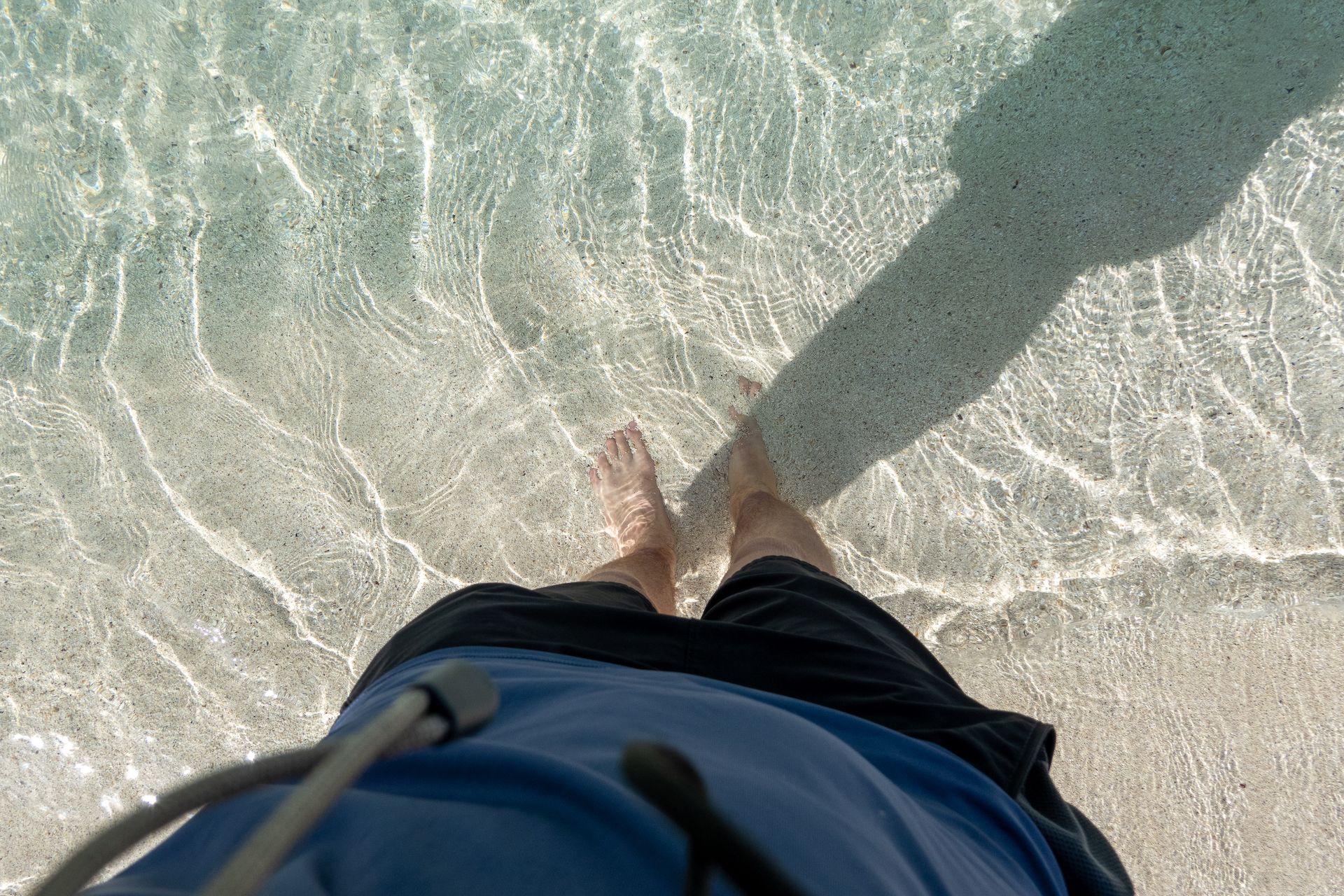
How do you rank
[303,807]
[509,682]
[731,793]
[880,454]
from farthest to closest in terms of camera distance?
[880,454], [509,682], [731,793], [303,807]

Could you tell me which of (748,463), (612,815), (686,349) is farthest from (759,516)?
(612,815)

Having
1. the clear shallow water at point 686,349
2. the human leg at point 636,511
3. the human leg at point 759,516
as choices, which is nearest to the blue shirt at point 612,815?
the human leg at point 759,516

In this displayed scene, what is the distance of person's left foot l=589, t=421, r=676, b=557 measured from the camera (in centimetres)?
246

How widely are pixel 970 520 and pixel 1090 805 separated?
93 cm

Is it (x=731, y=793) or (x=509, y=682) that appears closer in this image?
(x=731, y=793)

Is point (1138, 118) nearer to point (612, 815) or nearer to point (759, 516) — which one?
point (759, 516)

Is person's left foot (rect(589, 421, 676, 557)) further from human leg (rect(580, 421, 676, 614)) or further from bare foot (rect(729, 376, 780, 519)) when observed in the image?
bare foot (rect(729, 376, 780, 519))

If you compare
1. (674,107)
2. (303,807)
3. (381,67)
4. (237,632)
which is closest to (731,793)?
(303,807)

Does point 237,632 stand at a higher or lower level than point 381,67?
lower

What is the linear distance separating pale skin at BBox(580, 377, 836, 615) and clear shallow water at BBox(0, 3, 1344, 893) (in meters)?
0.09

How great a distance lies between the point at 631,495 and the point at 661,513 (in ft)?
0.41

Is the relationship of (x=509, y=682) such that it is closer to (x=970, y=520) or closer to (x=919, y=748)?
(x=919, y=748)

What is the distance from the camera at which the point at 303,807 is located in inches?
25.0

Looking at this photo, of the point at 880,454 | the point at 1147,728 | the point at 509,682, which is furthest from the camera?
the point at 880,454
